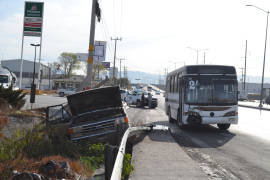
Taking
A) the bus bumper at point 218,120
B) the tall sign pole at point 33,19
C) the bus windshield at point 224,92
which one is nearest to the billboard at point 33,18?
the tall sign pole at point 33,19

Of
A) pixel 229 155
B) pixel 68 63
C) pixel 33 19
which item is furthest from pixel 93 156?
pixel 68 63

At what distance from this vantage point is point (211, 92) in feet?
49.3

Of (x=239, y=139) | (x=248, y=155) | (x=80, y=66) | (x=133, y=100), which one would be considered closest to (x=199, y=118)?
(x=239, y=139)

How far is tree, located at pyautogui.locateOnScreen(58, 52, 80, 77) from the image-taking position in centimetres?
11838

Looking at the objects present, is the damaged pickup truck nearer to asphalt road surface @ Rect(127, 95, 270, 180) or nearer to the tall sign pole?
asphalt road surface @ Rect(127, 95, 270, 180)

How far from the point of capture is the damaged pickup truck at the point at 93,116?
9.54 m

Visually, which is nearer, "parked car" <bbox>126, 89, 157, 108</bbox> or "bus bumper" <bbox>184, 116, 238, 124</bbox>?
"bus bumper" <bbox>184, 116, 238, 124</bbox>

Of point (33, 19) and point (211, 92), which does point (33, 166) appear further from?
point (33, 19)

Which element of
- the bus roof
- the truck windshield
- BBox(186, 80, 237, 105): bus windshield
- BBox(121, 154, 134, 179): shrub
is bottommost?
BBox(121, 154, 134, 179): shrub

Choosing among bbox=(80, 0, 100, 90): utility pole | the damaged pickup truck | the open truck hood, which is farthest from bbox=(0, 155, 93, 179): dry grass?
bbox=(80, 0, 100, 90): utility pole

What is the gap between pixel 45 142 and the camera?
816 cm

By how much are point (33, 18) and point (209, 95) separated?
68.7 feet

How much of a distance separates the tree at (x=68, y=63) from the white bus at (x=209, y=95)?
348 ft

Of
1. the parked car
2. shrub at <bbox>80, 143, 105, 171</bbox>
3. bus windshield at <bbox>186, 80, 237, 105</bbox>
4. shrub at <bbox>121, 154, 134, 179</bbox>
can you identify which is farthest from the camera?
the parked car
